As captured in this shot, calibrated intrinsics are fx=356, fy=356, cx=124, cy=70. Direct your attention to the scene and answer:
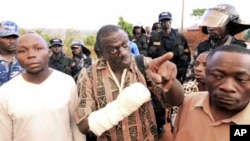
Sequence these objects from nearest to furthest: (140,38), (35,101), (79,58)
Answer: (35,101) < (79,58) < (140,38)

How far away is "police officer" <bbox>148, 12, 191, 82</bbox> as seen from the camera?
18.5ft

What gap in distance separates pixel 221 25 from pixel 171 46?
2.56m

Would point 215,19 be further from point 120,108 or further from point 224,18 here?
point 120,108

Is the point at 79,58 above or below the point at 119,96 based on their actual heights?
below

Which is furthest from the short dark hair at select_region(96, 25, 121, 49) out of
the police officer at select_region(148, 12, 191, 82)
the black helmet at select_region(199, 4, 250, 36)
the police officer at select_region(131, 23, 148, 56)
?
the police officer at select_region(131, 23, 148, 56)

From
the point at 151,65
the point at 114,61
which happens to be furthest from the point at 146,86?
the point at 151,65

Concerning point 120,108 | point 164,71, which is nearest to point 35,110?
point 120,108

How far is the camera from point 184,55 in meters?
5.64

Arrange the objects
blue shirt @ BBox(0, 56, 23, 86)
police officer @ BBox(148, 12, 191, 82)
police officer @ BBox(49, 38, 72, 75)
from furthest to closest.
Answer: police officer @ BBox(49, 38, 72, 75) < police officer @ BBox(148, 12, 191, 82) < blue shirt @ BBox(0, 56, 23, 86)

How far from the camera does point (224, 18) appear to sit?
3.32 meters

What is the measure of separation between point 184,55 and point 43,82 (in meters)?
3.73

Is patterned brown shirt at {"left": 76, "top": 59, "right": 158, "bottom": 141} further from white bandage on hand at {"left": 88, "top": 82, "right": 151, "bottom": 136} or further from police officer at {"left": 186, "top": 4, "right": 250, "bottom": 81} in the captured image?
police officer at {"left": 186, "top": 4, "right": 250, "bottom": 81}

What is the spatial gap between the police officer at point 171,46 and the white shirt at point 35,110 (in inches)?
137

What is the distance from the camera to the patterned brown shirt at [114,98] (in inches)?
80.4
